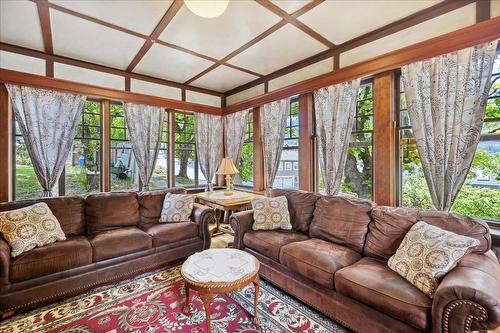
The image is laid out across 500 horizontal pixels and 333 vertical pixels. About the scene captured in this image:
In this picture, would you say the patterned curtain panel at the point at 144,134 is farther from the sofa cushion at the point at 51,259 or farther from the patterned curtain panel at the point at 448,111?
the patterned curtain panel at the point at 448,111

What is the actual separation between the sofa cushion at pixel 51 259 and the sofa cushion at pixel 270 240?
1.70 m

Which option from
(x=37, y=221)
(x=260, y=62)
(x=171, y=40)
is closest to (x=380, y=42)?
(x=260, y=62)

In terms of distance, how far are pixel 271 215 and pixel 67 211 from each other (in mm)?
2434

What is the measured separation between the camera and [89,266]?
239cm

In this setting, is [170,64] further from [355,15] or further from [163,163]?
[355,15]

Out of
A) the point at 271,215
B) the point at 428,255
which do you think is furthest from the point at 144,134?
the point at 428,255

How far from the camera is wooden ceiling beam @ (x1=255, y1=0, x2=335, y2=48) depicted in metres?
2.31

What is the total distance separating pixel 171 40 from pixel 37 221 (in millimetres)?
2550

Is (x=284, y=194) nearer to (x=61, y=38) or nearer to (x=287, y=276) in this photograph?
(x=287, y=276)

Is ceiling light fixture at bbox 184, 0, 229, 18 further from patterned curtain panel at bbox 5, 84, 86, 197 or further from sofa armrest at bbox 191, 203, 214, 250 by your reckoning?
patterned curtain panel at bbox 5, 84, 86, 197

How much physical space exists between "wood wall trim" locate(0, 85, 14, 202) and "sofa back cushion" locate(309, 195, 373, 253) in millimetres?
4034

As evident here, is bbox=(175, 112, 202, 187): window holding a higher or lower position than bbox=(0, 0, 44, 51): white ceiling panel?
lower

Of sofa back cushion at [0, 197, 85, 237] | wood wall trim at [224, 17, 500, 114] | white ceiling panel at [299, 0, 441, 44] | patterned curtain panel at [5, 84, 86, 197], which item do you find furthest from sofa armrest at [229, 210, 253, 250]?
patterned curtain panel at [5, 84, 86, 197]

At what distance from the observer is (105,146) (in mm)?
3988
